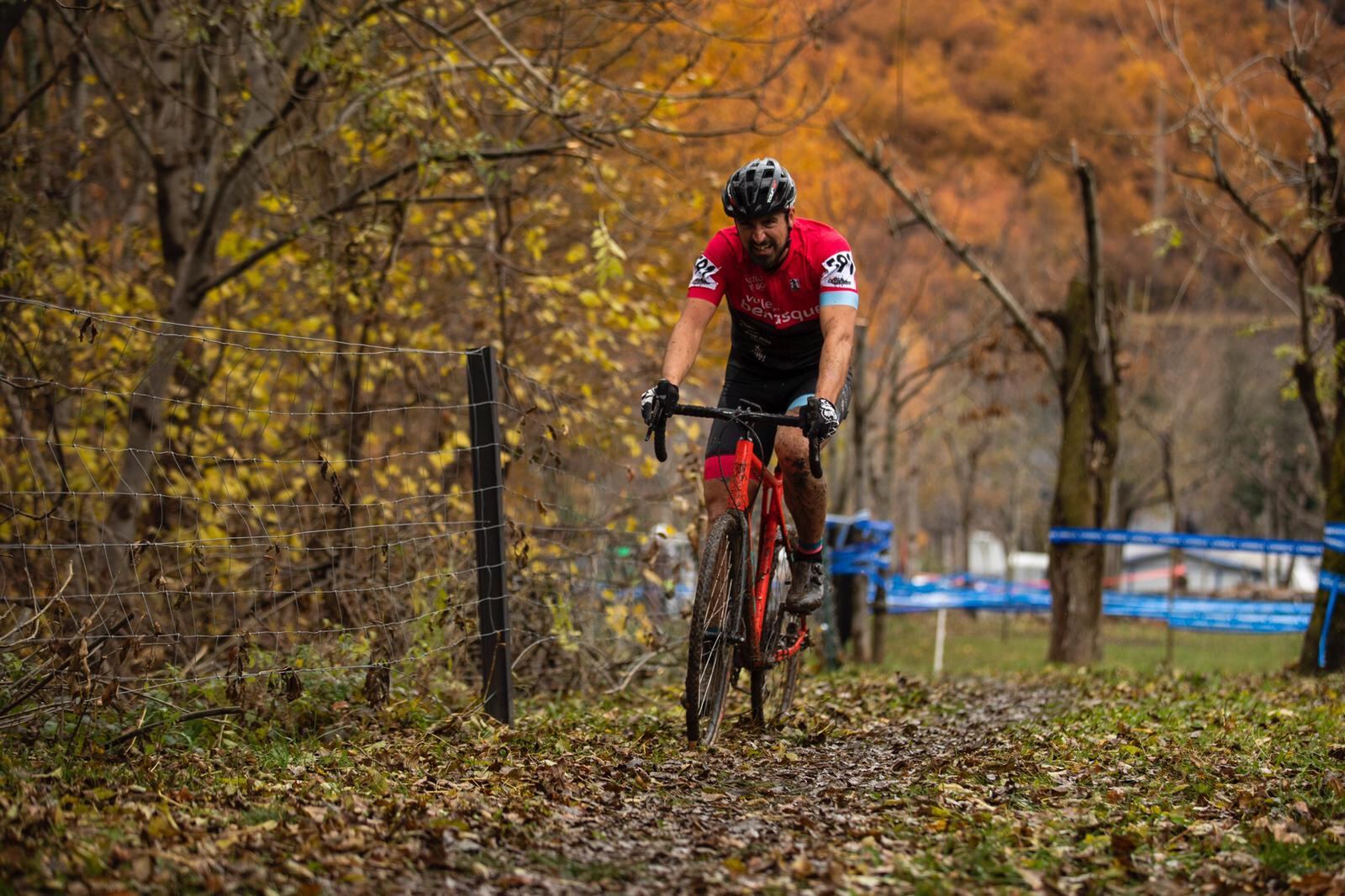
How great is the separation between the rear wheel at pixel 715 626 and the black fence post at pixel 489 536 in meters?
1.06

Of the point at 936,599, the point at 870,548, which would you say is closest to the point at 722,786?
the point at 870,548

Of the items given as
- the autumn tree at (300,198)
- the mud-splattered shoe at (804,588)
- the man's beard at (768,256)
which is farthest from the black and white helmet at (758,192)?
the autumn tree at (300,198)

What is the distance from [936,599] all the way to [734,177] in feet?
48.6

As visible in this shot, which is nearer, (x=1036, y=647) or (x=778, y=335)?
(x=778, y=335)

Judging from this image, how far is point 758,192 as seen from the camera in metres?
6.80

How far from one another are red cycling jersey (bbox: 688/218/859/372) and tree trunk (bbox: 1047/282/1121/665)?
894 centimetres

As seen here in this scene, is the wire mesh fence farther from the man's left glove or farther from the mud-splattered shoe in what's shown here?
the man's left glove

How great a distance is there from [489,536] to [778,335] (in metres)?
1.84

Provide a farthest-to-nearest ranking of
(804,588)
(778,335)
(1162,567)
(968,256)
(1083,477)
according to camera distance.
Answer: (1162,567), (968,256), (1083,477), (804,588), (778,335)

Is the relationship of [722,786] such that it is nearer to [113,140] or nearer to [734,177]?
[734,177]

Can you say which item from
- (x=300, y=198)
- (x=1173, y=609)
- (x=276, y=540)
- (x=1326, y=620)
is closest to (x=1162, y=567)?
(x=1173, y=609)

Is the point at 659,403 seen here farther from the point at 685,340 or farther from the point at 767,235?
the point at 767,235

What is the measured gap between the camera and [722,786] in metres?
5.95

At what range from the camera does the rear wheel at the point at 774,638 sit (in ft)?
24.5
